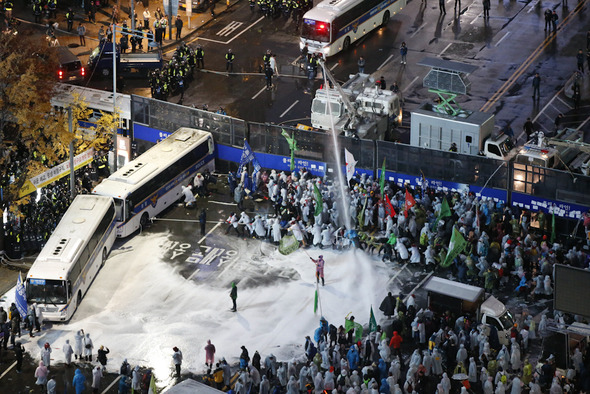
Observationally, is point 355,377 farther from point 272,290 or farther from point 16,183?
point 16,183

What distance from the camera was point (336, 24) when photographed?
73.7 meters

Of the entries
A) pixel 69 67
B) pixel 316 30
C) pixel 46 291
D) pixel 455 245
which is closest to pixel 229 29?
pixel 316 30

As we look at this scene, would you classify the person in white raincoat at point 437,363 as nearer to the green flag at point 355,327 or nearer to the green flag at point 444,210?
the green flag at point 355,327

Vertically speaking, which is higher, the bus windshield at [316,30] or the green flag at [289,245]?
the bus windshield at [316,30]

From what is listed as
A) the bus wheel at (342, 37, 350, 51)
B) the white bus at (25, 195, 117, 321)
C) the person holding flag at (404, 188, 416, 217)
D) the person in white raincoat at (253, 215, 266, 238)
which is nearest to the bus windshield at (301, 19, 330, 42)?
the bus wheel at (342, 37, 350, 51)

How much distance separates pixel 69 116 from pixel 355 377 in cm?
2218

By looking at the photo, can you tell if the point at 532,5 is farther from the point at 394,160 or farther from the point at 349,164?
the point at 349,164

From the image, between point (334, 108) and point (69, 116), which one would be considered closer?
point (69, 116)

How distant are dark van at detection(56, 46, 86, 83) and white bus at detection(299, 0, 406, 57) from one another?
546 inches

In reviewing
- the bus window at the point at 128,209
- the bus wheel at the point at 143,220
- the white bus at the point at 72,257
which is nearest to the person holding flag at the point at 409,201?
the bus wheel at the point at 143,220

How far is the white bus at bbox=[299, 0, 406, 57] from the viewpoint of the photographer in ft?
241

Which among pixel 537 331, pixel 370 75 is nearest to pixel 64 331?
pixel 537 331

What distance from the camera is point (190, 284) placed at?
53.8 m

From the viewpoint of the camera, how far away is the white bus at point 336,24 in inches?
2894
